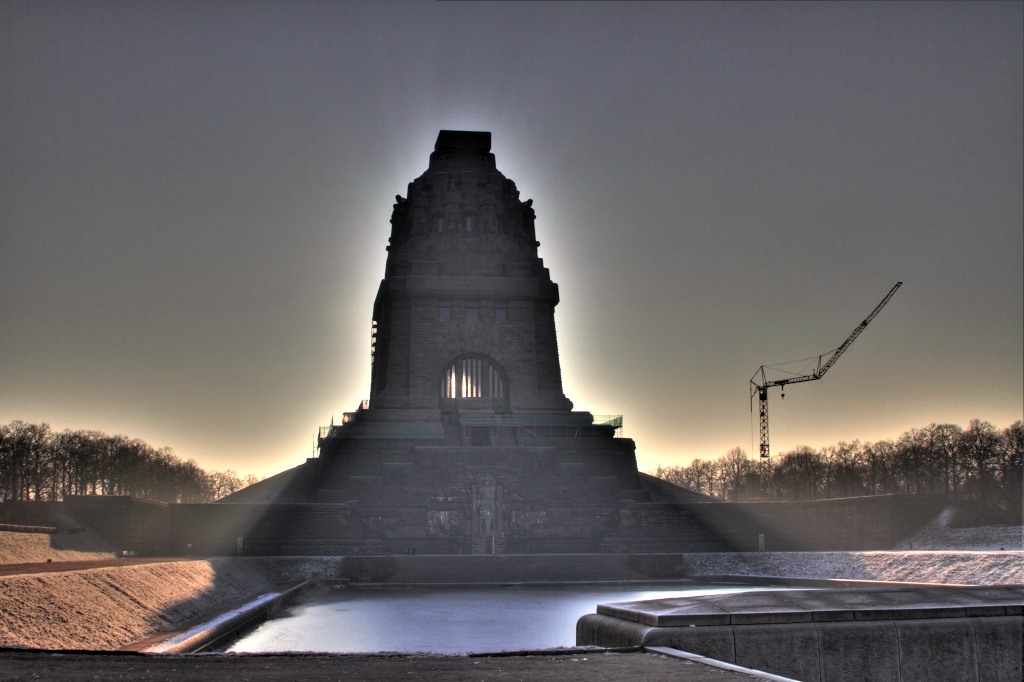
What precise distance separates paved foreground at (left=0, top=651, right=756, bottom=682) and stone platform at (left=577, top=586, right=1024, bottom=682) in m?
0.59

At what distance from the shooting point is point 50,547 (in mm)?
33344

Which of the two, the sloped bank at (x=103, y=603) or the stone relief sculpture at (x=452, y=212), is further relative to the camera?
the stone relief sculpture at (x=452, y=212)

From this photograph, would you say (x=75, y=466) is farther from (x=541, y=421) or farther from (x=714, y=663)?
(x=714, y=663)

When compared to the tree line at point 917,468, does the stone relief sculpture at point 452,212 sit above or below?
above

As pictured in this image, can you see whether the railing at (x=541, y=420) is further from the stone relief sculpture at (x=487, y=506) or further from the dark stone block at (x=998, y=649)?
the dark stone block at (x=998, y=649)

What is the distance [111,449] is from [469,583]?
59297 millimetres

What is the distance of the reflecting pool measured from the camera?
58.5 feet

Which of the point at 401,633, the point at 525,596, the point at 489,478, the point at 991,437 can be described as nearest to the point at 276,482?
the point at 489,478

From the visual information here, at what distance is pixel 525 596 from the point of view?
93.9ft

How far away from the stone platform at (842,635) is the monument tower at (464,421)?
103ft

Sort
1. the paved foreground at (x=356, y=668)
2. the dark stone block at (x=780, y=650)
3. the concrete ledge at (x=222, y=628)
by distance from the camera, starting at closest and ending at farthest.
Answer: the paved foreground at (x=356, y=668) → the dark stone block at (x=780, y=650) → the concrete ledge at (x=222, y=628)

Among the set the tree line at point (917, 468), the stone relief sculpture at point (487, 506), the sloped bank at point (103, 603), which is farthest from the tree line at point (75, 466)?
the tree line at point (917, 468)

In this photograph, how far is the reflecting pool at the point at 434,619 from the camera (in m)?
17.8

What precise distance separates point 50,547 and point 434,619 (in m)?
18.6
